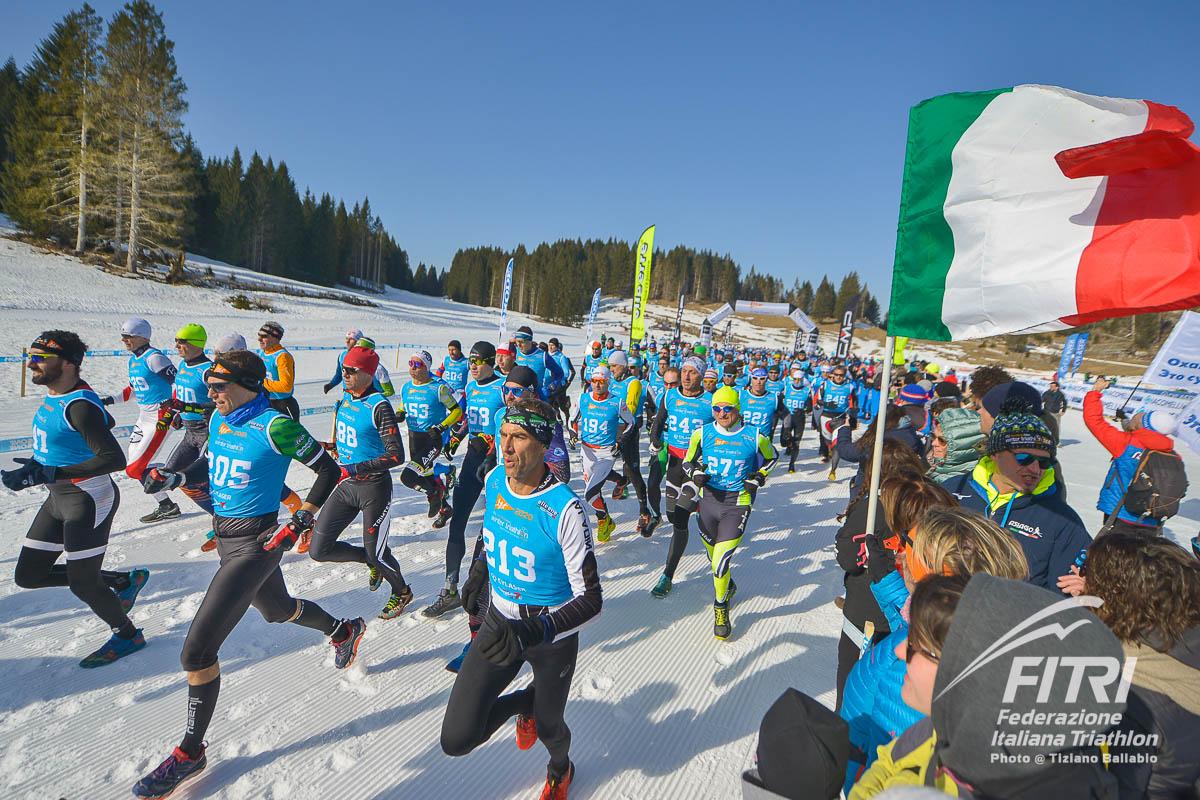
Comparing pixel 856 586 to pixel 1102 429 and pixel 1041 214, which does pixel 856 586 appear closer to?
pixel 1041 214

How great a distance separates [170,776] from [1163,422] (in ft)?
27.1

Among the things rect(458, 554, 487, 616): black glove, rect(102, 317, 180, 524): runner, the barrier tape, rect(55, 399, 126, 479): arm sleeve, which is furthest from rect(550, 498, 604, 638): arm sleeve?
the barrier tape

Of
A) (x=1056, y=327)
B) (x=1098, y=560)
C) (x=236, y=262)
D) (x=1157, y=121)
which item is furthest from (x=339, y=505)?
(x=236, y=262)

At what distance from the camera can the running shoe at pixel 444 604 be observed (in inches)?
183

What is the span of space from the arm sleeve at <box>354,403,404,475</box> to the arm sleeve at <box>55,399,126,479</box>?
164 centimetres

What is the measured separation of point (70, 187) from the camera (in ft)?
103

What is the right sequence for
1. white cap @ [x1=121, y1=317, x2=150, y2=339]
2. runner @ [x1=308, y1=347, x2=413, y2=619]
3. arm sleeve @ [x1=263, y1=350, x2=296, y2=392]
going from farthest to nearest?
1. arm sleeve @ [x1=263, y1=350, x2=296, y2=392]
2. white cap @ [x1=121, y1=317, x2=150, y2=339]
3. runner @ [x1=308, y1=347, x2=413, y2=619]

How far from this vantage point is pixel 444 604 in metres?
4.69

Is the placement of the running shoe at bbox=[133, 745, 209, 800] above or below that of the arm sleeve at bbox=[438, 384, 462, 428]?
below

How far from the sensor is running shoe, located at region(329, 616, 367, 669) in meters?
3.77

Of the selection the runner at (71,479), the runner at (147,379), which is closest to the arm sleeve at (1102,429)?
the runner at (71,479)

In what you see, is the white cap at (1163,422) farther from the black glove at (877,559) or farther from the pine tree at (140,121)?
the pine tree at (140,121)

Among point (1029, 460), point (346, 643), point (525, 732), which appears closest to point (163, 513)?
point (346, 643)

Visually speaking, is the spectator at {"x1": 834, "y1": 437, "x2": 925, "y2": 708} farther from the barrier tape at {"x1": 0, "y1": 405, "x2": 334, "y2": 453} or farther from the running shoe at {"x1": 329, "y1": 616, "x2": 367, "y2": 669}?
the barrier tape at {"x1": 0, "y1": 405, "x2": 334, "y2": 453}
